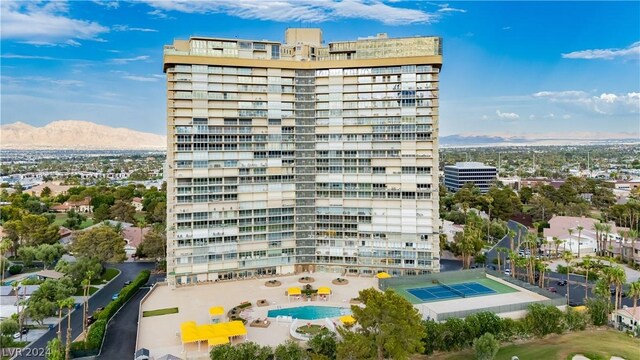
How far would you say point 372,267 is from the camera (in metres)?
74.7

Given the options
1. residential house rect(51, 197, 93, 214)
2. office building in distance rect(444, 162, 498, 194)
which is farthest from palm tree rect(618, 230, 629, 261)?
residential house rect(51, 197, 93, 214)

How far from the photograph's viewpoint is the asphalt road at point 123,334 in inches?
1927

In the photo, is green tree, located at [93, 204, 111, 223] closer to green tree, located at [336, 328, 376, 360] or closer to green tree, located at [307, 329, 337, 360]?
green tree, located at [307, 329, 337, 360]

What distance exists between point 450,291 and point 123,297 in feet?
156

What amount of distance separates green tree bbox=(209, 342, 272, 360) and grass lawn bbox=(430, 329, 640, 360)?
60.2 feet

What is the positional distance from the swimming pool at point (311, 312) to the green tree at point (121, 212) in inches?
3106

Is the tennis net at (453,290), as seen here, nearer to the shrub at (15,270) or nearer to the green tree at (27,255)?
the green tree at (27,255)

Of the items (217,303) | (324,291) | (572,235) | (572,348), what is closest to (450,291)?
(572,348)

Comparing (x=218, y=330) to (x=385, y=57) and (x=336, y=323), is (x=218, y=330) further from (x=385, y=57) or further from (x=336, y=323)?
(x=385, y=57)

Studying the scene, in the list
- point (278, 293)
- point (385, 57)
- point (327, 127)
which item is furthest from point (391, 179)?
point (278, 293)

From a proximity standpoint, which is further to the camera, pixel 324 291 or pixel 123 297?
pixel 324 291

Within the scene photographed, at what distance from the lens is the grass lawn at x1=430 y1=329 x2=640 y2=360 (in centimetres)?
4588

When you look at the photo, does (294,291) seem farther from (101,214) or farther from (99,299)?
(101,214)

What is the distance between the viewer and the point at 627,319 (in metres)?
54.0
